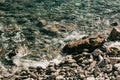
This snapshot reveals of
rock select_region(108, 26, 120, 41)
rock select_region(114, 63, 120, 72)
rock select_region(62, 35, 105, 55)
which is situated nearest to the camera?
rock select_region(114, 63, 120, 72)

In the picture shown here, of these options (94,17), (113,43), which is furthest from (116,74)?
(94,17)

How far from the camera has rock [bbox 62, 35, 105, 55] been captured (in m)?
19.8

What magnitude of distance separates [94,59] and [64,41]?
416 cm

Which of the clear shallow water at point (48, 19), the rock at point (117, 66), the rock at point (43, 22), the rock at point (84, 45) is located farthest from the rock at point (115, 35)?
the rock at point (43, 22)

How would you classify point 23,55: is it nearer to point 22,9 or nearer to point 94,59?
point 94,59

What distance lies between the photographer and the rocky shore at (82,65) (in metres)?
16.6

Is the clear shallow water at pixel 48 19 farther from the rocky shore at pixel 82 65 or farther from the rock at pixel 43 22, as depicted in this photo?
the rocky shore at pixel 82 65

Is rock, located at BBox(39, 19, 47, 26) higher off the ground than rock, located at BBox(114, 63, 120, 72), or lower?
higher

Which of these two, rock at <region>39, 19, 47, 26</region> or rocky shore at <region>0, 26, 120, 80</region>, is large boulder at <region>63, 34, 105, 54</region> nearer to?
rocky shore at <region>0, 26, 120, 80</region>

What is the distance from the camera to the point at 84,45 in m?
20.1

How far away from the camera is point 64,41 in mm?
21922

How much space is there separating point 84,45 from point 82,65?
2678 mm

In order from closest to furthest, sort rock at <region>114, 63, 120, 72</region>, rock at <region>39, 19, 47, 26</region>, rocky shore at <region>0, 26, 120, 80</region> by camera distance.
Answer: rocky shore at <region>0, 26, 120, 80</region> < rock at <region>114, 63, 120, 72</region> < rock at <region>39, 19, 47, 26</region>

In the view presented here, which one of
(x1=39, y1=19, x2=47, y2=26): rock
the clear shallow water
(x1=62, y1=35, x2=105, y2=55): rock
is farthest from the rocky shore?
(x1=39, y1=19, x2=47, y2=26): rock
